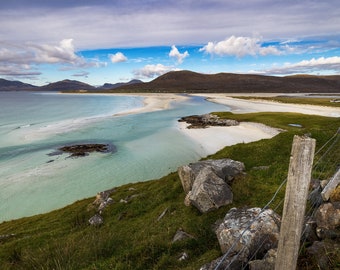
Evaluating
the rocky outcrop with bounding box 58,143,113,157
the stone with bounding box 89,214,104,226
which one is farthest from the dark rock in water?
A: the stone with bounding box 89,214,104,226

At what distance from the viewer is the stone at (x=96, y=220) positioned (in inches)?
688

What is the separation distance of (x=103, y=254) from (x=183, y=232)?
365 cm

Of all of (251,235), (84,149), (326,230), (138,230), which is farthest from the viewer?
(84,149)

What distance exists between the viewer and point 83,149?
4631cm

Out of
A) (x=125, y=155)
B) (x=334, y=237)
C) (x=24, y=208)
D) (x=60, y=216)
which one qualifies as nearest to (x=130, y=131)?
(x=125, y=155)

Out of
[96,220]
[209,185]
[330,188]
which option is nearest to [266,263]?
[330,188]

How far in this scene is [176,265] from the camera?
31.3 feet

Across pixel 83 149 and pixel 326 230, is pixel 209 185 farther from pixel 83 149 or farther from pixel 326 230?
pixel 83 149

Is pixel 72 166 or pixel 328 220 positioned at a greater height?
pixel 328 220

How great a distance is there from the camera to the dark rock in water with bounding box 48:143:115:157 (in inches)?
1731

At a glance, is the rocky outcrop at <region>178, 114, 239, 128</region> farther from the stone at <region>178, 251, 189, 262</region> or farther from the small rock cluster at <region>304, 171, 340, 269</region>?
the small rock cluster at <region>304, 171, 340, 269</region>

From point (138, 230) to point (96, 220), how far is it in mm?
4669

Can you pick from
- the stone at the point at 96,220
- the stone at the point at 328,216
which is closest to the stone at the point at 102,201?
the stone at the point at 96,220

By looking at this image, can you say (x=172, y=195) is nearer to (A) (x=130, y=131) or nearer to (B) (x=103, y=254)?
(B) (x=103, y=254)
